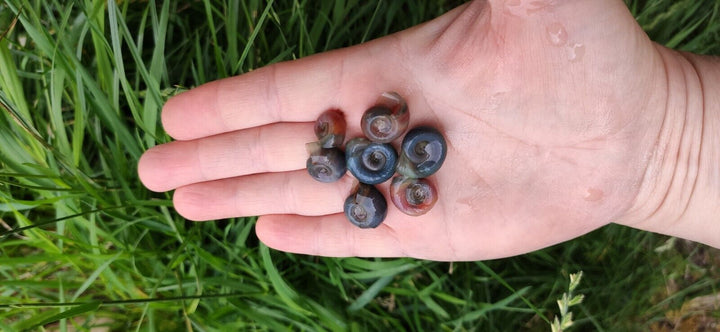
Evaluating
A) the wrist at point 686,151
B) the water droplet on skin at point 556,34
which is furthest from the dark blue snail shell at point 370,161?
the wrist at point 686,151

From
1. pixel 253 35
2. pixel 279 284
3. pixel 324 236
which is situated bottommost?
pixel 279 284

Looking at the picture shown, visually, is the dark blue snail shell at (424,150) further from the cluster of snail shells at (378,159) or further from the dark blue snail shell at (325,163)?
the dark blue snail shell at (325,163)

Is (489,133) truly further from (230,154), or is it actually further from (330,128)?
(230,154)

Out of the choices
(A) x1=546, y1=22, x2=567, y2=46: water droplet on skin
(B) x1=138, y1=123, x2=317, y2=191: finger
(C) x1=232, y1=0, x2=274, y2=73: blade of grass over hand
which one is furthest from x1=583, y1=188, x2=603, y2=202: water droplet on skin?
(C) x1=232, y1=0, x2=274, y2=73: blade of grass over hand

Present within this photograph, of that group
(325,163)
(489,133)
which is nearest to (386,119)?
(325,163)

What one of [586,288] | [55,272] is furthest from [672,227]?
[55,272]
